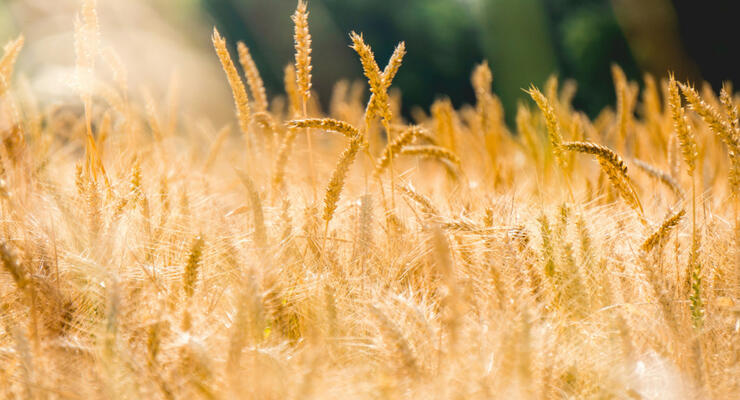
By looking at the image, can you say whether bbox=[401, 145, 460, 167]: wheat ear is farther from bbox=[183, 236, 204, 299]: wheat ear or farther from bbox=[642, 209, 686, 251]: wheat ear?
bbox=[183, 236, 204, 299]: wheat ear

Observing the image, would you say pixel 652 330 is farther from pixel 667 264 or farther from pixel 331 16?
pixel 331 16

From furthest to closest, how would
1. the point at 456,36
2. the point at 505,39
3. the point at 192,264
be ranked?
the point at 456,36
the point at 505,39
the point at 192,264

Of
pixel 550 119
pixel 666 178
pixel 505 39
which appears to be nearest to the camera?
pixel 550 119

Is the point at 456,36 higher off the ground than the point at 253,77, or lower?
higher

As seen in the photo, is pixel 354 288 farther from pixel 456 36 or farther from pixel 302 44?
pixel 456 36

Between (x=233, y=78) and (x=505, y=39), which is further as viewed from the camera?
(x=505, y=39)

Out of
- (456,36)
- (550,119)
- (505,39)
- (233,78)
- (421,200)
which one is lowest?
(421,200)

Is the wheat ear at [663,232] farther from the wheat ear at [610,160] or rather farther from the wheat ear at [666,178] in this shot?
the wheat ear at [666,178]

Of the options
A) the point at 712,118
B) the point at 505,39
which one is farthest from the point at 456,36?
the point at 712,118

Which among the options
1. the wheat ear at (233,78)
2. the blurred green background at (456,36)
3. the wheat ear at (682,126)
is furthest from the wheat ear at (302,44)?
the blurred green background at (456,36)

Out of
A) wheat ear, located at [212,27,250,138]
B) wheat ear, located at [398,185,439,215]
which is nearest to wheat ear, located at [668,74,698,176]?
wheat ear, located at [398,185,439,215]
